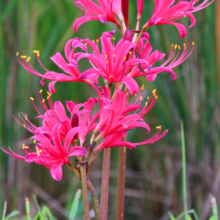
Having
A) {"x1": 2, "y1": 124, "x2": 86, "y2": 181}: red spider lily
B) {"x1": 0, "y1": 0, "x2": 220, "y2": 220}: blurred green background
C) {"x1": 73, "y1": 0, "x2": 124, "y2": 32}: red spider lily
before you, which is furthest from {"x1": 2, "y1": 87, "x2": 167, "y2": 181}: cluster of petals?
{"x1": 0, "y1": 0, "x2": 220, "y2": 220}: blurred green background

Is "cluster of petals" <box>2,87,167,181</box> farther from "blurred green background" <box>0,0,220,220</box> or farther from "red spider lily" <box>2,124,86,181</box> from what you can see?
"blurred green background" <box>0,0,220,220</box>

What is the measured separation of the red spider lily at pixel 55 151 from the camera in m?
0.67

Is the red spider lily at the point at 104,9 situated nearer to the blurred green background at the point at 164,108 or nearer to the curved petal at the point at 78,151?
the curved petal at the point at 78,151

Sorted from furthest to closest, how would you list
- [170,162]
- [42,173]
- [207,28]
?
[42,173] < [170,162] < [207,28]

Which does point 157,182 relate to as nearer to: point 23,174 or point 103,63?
point 23,174

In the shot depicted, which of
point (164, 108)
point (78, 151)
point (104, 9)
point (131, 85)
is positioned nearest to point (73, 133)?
point (78, 151)

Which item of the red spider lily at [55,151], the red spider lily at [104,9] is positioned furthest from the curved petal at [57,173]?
the red spider lily at [104,9]

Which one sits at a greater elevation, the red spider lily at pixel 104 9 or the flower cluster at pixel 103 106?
the red spider lily at pixel 104 9

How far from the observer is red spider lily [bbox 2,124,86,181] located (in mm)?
670

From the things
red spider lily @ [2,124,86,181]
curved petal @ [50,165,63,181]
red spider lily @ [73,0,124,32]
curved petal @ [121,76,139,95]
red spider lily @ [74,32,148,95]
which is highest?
red spider lily @ [73,0,124,32]

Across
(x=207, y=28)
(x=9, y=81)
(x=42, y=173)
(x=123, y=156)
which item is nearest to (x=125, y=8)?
(x=123, y=156)

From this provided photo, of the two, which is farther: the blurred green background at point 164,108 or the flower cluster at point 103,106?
the blurred green background at point 164,108

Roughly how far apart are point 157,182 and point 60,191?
0.53 meters

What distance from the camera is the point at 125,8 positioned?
77cm
